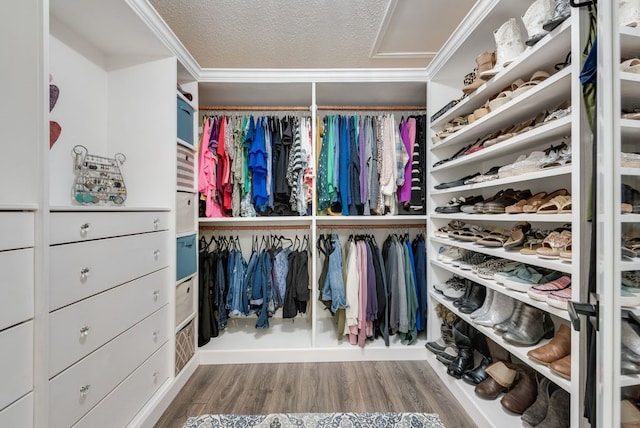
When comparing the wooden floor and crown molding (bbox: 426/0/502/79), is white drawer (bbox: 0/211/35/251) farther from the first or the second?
crown molding (bbox: 426/0/502/79)

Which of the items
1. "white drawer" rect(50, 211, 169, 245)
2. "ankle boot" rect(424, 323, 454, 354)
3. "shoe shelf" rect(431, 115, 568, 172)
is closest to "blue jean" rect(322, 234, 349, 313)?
"ankle boot" rect(424, 323, 454, 354)

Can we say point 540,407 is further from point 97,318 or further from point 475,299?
point 97,318

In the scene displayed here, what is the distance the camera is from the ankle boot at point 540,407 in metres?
1.14

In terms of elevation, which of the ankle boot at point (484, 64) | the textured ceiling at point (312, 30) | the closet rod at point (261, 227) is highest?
the textured ceiling at point (312, 30)

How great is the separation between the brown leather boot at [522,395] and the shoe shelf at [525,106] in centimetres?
134

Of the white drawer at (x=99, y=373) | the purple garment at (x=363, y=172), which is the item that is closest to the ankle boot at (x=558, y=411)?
the purple garment at (x=363, y=172)

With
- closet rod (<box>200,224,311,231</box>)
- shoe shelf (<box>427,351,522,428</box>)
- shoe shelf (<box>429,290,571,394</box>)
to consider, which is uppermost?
closet rod (<box>200,224,311,231</box>)

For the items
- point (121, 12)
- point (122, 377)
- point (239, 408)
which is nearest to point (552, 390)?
point (239, 408)

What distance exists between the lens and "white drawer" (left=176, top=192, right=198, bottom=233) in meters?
1.67

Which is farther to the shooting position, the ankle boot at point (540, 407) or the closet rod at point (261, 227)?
the closet rod at point (261, 227)

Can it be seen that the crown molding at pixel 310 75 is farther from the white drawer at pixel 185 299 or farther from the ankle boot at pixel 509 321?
the ankle boot at pixel 509 321

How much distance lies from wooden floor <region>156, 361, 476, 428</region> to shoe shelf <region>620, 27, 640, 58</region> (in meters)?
1.70

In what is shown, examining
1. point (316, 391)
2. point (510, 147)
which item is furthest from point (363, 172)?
point (316, 391)

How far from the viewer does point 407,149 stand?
6.62 ft
